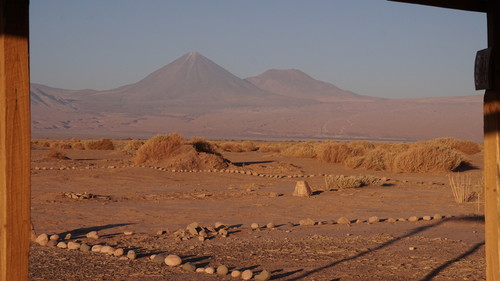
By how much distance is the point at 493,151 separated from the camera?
163 inches

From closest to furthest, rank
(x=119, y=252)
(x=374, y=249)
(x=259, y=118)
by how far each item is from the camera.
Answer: (x=119, y=252) → (x=374, y=249) → (x=259, y=118)

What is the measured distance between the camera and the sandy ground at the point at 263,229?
23.4 ft

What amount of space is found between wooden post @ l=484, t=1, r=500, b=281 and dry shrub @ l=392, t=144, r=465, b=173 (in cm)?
1968

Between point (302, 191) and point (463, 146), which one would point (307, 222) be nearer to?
point (302, 191)

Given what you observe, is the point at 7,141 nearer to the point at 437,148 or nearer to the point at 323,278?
the point at 323,278

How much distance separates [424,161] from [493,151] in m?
20.1

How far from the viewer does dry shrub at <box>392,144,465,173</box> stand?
23.5 m

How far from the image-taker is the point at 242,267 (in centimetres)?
727

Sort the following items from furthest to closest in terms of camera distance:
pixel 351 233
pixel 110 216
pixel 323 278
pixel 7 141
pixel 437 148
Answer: pixel 437 148 → pixel 110 216 → pixel 351 233 → pixel 323 278 → pixel 7 141

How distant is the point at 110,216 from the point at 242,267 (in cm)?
494

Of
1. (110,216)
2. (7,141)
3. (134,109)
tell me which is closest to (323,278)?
(7,141)

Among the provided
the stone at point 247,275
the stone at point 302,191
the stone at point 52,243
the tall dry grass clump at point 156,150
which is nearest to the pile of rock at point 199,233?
→ the stone at point 52,243

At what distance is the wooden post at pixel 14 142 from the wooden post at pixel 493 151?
2813 mm

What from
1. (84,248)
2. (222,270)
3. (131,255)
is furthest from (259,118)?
(222,270)
